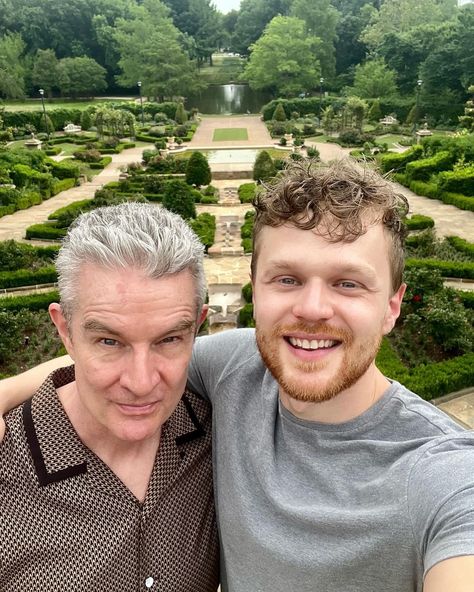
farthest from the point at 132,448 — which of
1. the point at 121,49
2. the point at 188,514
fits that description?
the point at 121,49

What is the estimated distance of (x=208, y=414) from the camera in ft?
7.43

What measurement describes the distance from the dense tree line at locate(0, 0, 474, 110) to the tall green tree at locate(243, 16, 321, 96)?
93mm

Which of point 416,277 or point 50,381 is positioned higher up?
point 50,381

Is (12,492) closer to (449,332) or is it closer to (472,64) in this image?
(449,332)

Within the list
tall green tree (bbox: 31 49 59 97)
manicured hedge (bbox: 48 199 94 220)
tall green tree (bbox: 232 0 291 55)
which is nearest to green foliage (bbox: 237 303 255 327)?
manicured hedge (bbox: 48 199 94 220)

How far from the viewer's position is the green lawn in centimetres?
3578

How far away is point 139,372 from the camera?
171cm

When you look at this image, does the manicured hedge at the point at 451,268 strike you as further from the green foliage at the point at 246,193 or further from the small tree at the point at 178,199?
the green foliage at the point at 246,193

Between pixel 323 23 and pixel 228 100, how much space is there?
12.5 metres

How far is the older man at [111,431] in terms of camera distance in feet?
5.56

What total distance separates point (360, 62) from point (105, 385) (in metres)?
62.8

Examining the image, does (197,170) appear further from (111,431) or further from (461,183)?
(111,431)

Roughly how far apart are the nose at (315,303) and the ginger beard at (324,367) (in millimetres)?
37

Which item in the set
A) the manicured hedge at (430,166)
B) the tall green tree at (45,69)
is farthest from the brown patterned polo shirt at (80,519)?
the tall green tree at (45,69)
